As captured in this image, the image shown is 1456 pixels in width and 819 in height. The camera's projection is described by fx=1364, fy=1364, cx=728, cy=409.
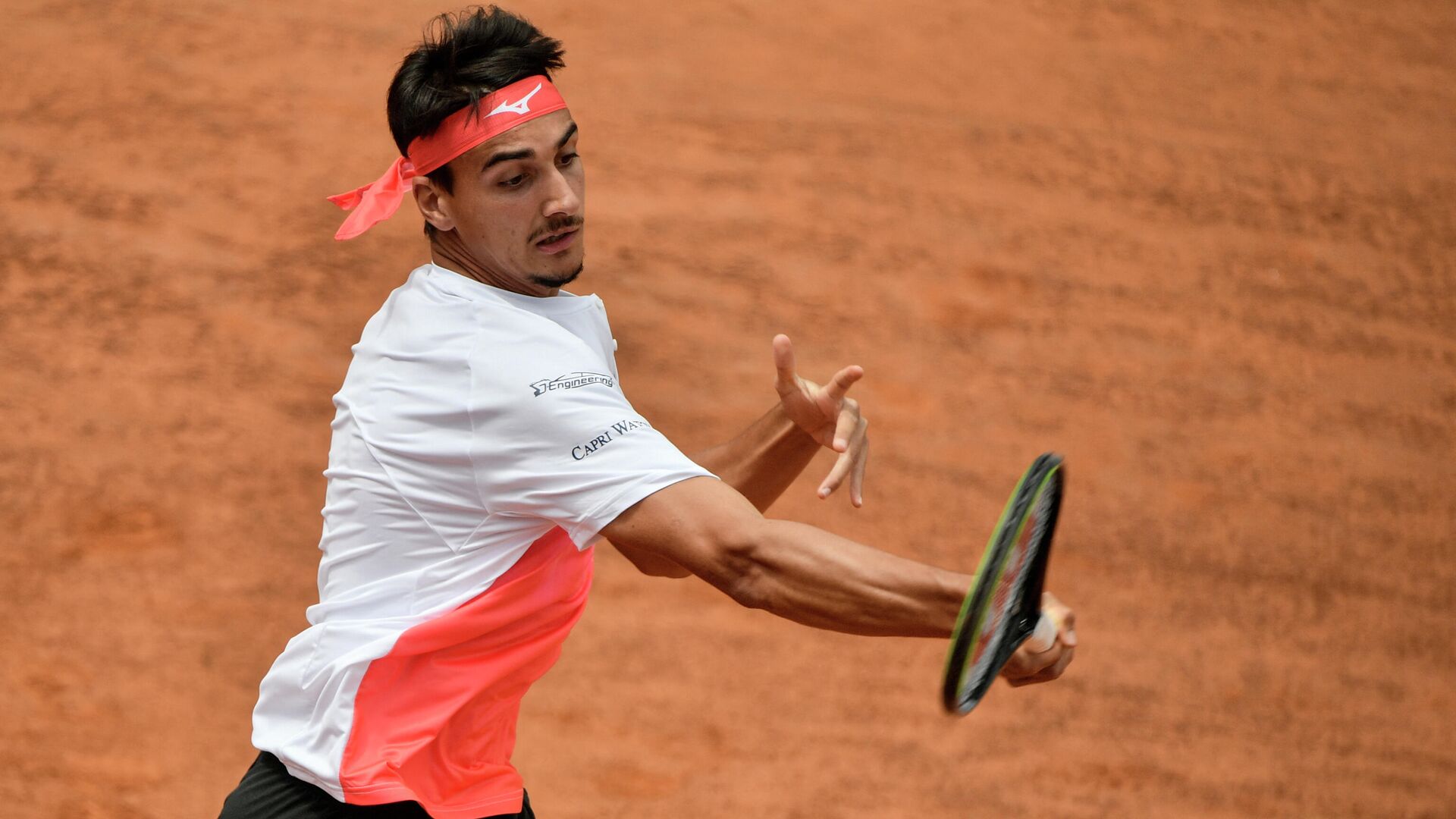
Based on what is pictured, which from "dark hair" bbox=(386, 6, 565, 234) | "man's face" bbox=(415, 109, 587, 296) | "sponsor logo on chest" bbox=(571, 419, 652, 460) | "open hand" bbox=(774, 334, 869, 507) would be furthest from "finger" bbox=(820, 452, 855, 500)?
"dark hair" bbox=(386, 6, 565, 234)

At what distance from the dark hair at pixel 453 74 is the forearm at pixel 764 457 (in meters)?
0.84

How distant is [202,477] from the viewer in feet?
18.4

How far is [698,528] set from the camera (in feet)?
7.22

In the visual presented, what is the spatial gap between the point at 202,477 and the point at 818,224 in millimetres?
3077

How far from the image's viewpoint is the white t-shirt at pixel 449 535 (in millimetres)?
2334

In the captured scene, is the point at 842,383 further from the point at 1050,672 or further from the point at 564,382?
the point at 1050,672

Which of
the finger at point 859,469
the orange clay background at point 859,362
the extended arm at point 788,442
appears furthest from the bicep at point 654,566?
the orange clay background at point 859,362

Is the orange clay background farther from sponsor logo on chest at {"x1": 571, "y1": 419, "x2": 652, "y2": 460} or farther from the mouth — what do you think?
sponsor logo on chest at {"x1": 571, "y1": 419, "x2": 652, "y2": 460}

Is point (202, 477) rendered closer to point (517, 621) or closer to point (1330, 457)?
point (517, 621)

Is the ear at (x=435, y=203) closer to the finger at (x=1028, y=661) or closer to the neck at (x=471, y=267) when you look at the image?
the neck at (x=471, y=267)

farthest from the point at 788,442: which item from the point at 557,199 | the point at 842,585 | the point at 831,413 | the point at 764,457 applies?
the point at 842,585

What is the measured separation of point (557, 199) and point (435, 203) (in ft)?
0.92

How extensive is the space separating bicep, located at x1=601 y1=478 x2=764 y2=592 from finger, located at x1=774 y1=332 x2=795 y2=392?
0.51 m

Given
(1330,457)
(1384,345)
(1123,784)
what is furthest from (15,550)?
(1384,345)
